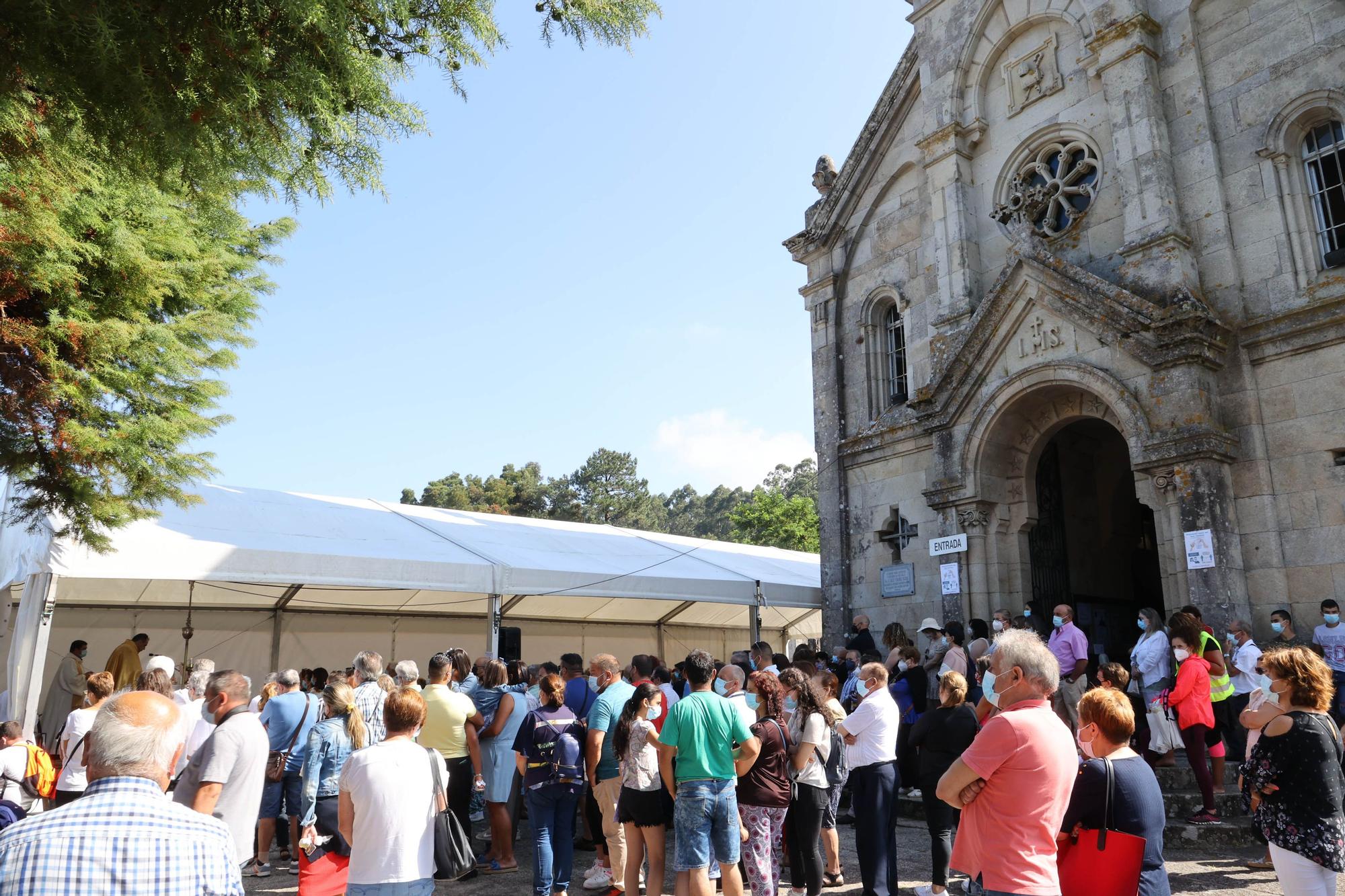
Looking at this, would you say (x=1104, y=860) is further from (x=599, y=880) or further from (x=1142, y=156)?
(x=1142, y=156)

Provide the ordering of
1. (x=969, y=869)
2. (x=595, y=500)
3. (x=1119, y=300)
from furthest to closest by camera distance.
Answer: (x=595, y=500)
(x=1119, y=300)
(x=969, y=869)

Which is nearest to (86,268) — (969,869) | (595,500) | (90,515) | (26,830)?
(90,515)

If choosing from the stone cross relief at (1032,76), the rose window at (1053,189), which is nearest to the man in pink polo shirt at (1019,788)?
the rose window at (1053,189)

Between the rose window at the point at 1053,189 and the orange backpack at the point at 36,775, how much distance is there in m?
12.8

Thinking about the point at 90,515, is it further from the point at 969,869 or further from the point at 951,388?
the point at 951,388

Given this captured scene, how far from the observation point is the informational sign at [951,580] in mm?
12602

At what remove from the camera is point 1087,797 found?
146 inches

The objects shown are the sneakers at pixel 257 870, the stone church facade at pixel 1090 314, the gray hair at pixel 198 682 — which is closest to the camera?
the gray hair at pixel 198 682

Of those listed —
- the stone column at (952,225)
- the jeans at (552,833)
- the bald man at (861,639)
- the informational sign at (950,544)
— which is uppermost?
the stone column at (952,225)

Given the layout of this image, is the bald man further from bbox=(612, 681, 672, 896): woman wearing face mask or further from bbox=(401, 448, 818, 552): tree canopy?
bbox=(401, 448, 818, 552): tree canopy

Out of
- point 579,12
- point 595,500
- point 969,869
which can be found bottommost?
point 969,869

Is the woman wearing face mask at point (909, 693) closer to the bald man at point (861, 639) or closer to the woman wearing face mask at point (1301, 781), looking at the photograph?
the bald man at point (861, 639)

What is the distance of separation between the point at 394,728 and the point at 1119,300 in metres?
10.1

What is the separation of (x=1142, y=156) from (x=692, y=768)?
10429mm
